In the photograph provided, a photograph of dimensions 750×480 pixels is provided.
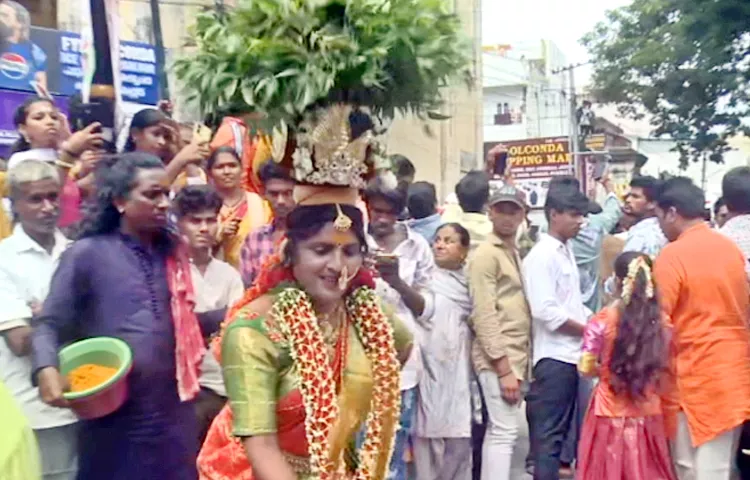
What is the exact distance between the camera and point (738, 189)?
6.73 metres

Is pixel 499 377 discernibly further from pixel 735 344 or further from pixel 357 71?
pixel 357 71

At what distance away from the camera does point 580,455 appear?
6703 millimetres

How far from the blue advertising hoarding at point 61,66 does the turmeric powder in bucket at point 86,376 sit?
9608 millimetres

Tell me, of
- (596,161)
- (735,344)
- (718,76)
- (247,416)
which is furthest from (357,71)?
(596,161)

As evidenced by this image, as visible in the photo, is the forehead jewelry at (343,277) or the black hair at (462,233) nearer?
the forehead jewelry at (343,277)

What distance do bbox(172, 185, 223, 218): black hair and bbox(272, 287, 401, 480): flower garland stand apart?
199cm

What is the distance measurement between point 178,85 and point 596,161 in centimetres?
3199

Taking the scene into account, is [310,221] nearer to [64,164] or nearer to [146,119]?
[64,164]

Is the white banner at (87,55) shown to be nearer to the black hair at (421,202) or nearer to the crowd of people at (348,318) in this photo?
the crowd of people at (348,318)

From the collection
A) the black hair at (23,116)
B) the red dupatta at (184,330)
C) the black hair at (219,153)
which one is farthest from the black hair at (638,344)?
the black hair at (23,116)

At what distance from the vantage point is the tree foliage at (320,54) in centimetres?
342

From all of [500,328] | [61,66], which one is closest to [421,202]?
[500,328]

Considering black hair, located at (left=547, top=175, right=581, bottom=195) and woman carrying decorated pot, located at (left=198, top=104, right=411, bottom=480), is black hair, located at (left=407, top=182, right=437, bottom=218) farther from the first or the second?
woman carrying decorated pot, located at (left=198, top=104, right=411, bottom=480)

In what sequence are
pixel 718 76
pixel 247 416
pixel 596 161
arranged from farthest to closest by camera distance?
pixel 596 161 < pixel 718 76 < pixel 247 416
